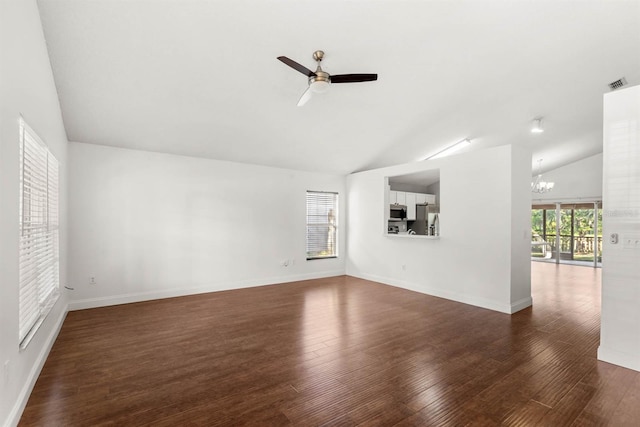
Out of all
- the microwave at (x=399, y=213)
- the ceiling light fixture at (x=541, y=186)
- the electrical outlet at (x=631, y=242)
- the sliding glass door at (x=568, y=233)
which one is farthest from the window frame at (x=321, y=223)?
the sliding glass door at (x=568, y=233)

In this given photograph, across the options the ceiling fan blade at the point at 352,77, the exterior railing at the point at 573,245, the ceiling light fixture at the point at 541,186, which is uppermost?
the ceiling fan blade at the point at 352,77

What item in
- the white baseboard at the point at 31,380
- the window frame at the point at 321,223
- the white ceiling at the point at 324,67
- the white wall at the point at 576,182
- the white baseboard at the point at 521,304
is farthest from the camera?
the white wall at the point at 576,182

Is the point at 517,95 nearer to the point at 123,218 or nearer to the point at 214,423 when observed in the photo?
the point at 214,423

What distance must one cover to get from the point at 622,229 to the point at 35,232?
5331 millimetres

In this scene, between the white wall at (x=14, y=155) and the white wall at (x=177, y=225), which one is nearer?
the white wall at (x=14, y=155)

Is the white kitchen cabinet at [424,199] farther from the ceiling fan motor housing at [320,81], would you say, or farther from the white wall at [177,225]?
the ceiling fan motor housing at [320,81]

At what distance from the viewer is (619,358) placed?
2.87m

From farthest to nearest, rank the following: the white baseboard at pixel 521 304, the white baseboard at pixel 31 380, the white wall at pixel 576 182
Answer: the white wall at pixel 576 182
the white baseboard at pixel 521 304
the white baseboard at pixel 31 380

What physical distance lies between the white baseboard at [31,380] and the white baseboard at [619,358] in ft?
15.6

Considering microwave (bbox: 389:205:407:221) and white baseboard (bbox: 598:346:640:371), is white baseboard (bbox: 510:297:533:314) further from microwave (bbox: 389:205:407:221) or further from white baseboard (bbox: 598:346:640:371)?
microwave (bbox: 389:205:407:221)

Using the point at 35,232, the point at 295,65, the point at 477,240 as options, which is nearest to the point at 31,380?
the point at 35,232

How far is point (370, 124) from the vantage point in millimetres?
5293

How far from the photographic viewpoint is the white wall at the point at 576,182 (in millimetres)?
9052

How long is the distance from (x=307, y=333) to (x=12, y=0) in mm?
3746
